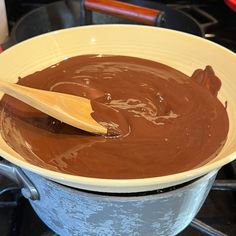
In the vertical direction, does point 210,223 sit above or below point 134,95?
below

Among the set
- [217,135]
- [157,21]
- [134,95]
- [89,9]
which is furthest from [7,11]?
[217,135]

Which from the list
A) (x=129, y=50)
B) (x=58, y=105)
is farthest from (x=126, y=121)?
(x=129, y=50)

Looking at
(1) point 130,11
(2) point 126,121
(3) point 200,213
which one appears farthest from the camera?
(1) point 130,11

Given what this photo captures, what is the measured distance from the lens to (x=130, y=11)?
2.98ft

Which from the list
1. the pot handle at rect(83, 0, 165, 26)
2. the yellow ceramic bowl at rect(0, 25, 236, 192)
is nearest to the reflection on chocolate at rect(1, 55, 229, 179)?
the yellow ceramic bowl at rect(0, 25, 236, 192)

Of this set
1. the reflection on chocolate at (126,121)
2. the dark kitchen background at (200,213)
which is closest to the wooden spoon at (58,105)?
the reflection on chocolate at (126,121)

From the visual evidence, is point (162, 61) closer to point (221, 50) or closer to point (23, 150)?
point (221, 50)

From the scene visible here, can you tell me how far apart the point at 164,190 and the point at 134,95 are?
21 centimetres

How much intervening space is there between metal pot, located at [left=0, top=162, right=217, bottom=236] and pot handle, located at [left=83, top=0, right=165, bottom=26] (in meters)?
0.39

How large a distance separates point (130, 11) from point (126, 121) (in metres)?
0.33

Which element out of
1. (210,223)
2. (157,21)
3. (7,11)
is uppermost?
(157,21)

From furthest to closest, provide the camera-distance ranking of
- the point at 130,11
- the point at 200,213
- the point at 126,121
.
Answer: the point at 130,11 → the point at 200,213 → the point at 126,121

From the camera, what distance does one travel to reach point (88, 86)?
76cm

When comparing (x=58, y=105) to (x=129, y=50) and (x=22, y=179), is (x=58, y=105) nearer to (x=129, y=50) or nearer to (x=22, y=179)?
(x=22, y=179)
